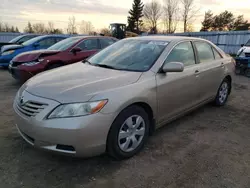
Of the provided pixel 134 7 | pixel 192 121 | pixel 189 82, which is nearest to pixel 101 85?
pixel 189 82

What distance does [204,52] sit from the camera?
13.9 feet

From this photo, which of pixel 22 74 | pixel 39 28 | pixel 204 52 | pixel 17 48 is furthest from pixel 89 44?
pixel 39 28

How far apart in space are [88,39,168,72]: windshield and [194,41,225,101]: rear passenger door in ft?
3.19

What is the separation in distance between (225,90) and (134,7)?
54517mm

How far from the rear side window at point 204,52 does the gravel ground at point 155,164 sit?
1313 mm

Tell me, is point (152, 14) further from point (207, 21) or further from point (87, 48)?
point (87, 48)

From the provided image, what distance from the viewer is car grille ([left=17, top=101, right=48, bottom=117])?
2.39 m

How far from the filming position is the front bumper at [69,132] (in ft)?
7.43

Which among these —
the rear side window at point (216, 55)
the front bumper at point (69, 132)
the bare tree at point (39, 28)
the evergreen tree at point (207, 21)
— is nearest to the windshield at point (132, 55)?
the front bumper at point (69, 132)

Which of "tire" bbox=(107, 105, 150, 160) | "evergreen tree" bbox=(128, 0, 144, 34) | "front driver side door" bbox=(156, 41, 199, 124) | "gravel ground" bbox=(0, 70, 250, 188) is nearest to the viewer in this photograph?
"gravel ground" bbox=(0, 70, 250, 188)

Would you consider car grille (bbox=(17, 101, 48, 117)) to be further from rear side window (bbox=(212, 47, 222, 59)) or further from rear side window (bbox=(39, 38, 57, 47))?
rear side window (bbox=(39, 38, 57, 47))

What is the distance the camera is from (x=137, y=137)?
289 centimetres

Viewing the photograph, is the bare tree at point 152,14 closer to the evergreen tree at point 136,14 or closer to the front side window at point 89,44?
the evergreen tree at point 136,14

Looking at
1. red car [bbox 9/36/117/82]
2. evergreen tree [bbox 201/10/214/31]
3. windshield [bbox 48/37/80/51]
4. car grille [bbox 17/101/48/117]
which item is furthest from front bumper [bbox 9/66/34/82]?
evergreen tree [bbox 201/10/214/31]
